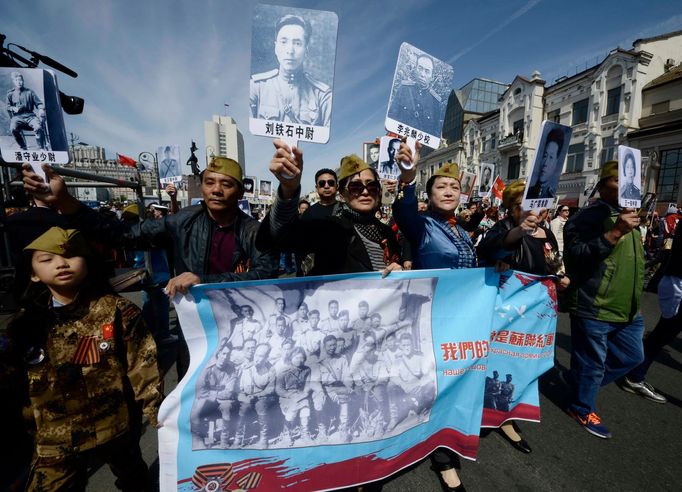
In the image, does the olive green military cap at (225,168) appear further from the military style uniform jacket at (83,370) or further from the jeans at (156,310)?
the jeans at (156,310)

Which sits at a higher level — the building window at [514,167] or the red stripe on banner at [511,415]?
the building window at [514,167]

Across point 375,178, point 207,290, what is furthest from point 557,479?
point 207,290

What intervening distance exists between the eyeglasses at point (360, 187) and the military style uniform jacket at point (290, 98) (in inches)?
21.5

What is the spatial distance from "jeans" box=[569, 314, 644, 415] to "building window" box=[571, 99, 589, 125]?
27381 mm

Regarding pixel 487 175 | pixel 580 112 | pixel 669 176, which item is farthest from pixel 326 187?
pixel 580 112

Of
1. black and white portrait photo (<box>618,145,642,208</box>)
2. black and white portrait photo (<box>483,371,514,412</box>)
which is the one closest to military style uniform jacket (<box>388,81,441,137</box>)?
black and white portrait photo (<box>618,145,642,208</box>)

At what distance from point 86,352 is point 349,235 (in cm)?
155

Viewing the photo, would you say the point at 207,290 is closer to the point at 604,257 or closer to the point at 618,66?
the point at 604,257

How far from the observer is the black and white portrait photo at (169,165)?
641 cm

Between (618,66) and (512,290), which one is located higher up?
(618,66)

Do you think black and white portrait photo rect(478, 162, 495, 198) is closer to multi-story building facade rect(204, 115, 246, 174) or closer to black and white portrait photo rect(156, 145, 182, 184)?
black and white portrait photo rect(156, 145, 182, 184)

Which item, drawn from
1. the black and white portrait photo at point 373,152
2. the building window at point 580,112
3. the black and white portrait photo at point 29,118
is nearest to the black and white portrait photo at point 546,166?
the black and white portrait photo at point 373,152

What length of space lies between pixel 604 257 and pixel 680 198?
22.5m

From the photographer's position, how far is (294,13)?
4.85 ft
